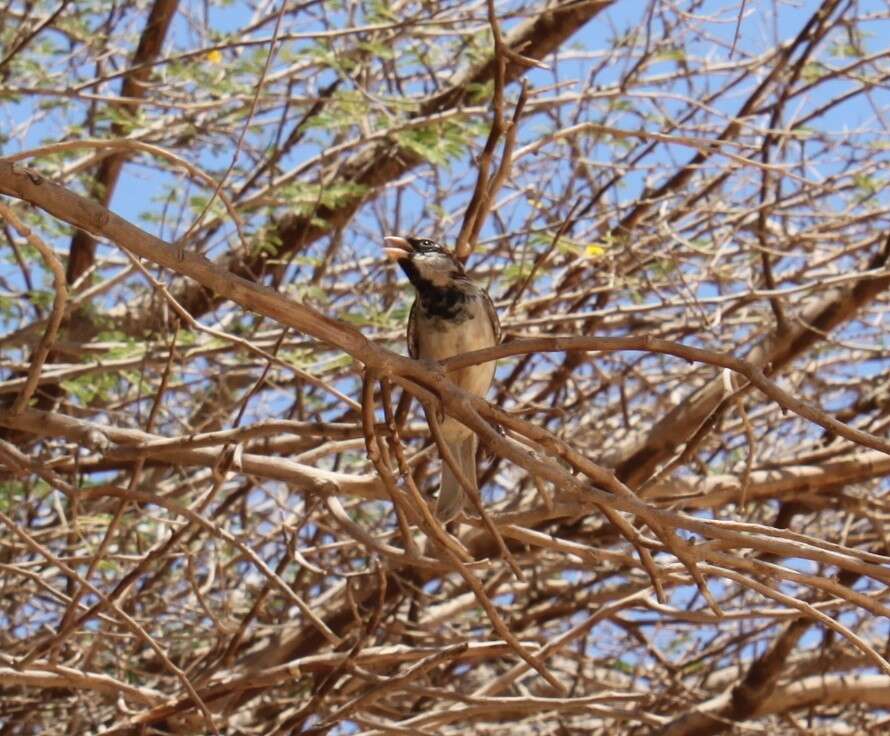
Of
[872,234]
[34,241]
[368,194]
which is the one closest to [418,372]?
[34,241]

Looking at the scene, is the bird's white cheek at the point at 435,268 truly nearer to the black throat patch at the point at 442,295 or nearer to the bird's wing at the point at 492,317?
the black throat patch at the point at 442,295

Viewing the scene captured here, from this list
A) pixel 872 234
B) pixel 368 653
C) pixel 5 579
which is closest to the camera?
pixel 368 653

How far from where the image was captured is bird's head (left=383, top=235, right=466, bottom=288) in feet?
15.3

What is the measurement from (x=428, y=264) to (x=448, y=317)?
0.21 metres

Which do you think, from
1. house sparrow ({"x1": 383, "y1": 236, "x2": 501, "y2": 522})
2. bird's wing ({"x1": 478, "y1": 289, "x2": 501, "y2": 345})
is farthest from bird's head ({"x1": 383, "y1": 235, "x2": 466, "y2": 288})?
bird's wing ({"x1": 478, "y1": 289, "x2": 501, "y2": 345})

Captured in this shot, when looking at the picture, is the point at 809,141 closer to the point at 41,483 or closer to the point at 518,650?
the point at 41,483

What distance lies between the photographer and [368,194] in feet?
18.6

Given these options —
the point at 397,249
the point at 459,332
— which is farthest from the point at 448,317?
the point at 397,249

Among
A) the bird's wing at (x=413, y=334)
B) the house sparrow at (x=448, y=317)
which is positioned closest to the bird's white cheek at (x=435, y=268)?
the house sparrow at (x=448, y=317)

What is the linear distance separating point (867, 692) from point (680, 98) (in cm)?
237

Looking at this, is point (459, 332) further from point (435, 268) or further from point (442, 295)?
point (435, 268)

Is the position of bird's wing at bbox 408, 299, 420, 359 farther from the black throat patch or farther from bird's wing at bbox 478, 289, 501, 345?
bird's wing at bbox 478, 289, 501, 345

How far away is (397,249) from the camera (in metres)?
4.66

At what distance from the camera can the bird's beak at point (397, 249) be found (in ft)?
15.1
